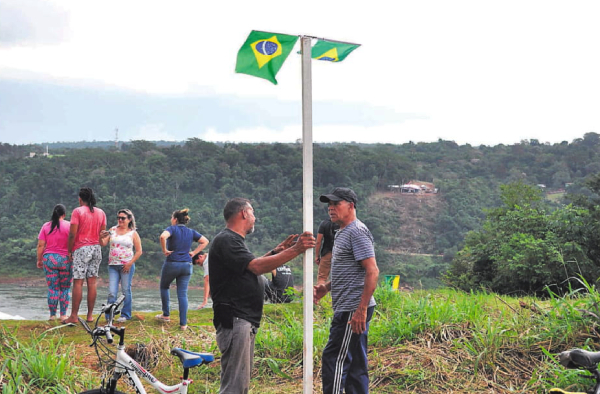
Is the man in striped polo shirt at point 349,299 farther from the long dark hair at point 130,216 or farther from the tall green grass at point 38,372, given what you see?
the long dark hair at point 130,216

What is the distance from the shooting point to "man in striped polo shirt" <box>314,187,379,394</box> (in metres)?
4.79

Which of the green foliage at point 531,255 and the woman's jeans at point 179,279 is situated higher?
the woman's jeans at point 179,279

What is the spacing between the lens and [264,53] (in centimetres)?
475

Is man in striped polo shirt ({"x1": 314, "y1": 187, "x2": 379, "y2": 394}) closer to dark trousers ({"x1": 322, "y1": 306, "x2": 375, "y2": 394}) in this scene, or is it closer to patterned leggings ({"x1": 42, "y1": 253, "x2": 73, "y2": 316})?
dark trousers ({"x1": 322, "y1": 306, "x2": 375, "y2": 394})

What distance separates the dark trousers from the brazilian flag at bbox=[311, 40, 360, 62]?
1934mm

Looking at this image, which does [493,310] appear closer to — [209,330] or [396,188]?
[209,330]

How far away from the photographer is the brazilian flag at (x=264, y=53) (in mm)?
4676

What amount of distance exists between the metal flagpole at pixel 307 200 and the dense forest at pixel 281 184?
32.7m

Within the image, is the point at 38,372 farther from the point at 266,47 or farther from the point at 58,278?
the point at 58,278

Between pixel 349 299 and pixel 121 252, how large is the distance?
4601mm

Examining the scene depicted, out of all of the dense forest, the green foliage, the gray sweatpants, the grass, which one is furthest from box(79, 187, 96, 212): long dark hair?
the dense forest

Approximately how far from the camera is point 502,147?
66.2 m

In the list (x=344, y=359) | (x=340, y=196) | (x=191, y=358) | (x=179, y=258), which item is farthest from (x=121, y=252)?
(x=191, y=358)

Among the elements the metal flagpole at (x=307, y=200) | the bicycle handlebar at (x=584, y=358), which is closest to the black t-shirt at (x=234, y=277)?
the metal flagpole at (x=307, y=200)
